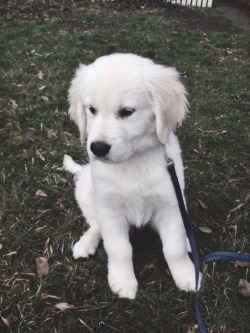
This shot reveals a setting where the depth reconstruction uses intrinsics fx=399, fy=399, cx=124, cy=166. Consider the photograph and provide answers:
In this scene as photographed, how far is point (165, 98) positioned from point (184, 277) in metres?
1.06

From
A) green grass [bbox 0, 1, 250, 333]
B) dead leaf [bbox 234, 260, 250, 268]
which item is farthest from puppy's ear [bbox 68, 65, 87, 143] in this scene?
dead leaf [bbox 234, 260, 250, 268]

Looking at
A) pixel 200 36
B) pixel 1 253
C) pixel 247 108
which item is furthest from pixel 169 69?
pixel 200 36

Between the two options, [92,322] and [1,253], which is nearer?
[92,322]

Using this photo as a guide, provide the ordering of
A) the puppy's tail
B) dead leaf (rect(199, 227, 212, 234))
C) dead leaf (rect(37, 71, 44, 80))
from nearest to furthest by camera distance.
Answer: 1. dead leaf (rect(199, 227, 212, 234))
2. the puppy's tail
3. dead leaf (rect(37, 71, 44, 80))

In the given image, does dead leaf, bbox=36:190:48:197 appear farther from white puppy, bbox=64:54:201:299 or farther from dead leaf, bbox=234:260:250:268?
dead leaf, bbox=234:260:250:268

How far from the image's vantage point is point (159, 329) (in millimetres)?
2170

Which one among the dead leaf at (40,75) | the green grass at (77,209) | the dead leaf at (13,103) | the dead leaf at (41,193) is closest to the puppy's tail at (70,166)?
the green grass at (77,209)

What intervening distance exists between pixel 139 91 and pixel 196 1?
10731mm

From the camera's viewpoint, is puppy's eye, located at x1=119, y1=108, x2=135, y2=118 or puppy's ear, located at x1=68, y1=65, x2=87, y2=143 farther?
puppy's ear, located at x1=68, y1=65, x2=87, y2=143

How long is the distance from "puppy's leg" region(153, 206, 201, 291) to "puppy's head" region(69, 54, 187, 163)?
443 millimetres

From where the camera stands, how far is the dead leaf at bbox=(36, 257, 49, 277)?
251cm

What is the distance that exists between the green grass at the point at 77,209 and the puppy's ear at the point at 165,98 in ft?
3.07

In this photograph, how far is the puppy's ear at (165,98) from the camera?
2.12 meters

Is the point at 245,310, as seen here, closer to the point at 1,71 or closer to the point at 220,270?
the point at 220,270
